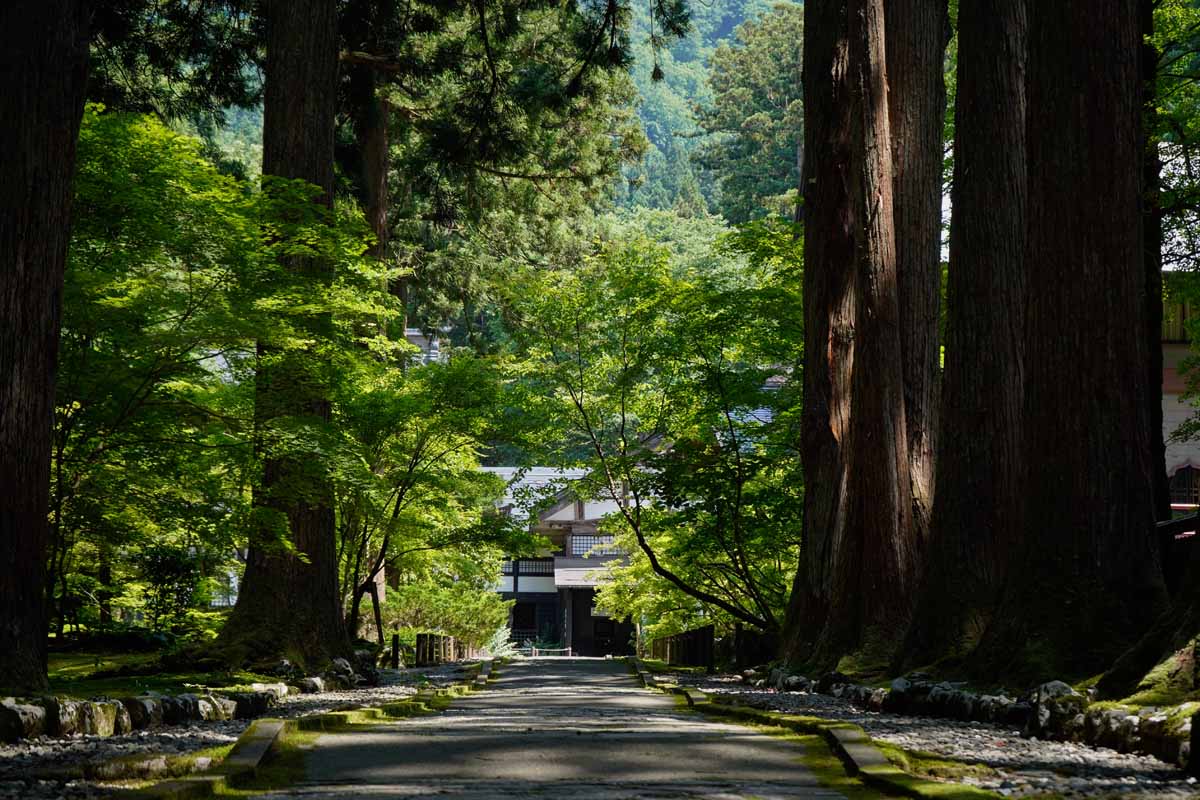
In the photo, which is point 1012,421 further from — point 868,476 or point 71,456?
point 71,456

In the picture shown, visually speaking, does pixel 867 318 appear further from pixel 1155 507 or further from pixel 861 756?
pixel 861 756

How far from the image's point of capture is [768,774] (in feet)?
15.9

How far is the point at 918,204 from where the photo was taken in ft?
46.0

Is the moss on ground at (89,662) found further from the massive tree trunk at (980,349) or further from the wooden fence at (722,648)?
the wooden fence at (722,648)

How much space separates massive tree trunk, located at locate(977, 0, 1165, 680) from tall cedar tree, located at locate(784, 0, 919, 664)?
4.11m

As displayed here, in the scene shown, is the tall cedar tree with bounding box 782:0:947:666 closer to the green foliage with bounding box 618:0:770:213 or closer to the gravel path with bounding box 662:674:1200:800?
the gravel path with bounding box 662:674:1200:800

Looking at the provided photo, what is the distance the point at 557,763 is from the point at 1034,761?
2.03 metres

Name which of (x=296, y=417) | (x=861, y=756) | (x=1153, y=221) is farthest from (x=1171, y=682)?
(x=1153, y=221)

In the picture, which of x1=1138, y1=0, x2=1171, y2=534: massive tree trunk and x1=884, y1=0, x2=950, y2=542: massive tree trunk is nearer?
x1=884, y1=0, x2=950, y2=542: massive tree trunk

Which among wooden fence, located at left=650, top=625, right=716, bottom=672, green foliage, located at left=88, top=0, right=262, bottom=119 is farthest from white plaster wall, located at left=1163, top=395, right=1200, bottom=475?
green foliage, located at left=88, top=0, right=262, bottom=119

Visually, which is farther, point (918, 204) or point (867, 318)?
point (918, 204)

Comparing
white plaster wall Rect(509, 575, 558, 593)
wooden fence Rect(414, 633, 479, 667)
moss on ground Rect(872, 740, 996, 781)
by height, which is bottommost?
wooden fence Rect(414, 633, 479, 667)

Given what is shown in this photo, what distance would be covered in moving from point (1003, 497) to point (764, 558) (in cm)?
1084

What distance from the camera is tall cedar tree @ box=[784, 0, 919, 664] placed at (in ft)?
40.2
